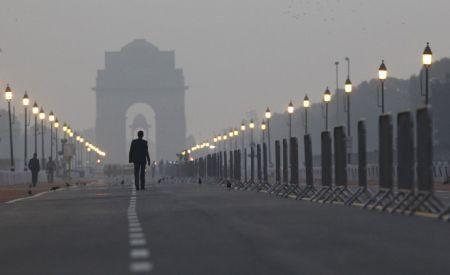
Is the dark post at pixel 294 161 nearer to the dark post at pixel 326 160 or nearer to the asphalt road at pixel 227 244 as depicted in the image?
the dark post at pixel 326 160

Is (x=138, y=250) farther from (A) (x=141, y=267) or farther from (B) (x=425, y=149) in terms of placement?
(B) (x=425, y=149)

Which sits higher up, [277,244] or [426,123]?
[426,123]

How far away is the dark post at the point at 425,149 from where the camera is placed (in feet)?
63.7

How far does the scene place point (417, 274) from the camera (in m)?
9.58

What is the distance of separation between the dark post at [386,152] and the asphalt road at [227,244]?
177 centimetres

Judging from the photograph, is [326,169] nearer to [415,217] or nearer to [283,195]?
[283,195]

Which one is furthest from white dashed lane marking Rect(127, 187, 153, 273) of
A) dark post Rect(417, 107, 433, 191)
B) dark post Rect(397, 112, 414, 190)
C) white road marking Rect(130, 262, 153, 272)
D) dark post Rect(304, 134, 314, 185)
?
dark post Rect(304, 134, 314, 185)

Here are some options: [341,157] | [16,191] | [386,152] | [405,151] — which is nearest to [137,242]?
[405,151]

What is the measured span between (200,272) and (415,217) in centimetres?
947

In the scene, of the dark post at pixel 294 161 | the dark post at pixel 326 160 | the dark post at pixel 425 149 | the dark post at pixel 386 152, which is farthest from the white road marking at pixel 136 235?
the dark post at pixel 294 161

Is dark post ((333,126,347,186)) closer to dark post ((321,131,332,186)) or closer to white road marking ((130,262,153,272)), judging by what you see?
dark post ((321,131,332,186))

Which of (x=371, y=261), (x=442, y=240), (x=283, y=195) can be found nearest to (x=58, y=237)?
(x=442, y=240)

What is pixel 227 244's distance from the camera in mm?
13086

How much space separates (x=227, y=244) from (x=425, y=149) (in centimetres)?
713
